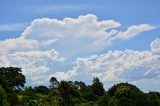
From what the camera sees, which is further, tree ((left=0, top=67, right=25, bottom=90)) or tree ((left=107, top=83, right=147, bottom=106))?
tree ((left=0, top=67, right=25, bottom=90))

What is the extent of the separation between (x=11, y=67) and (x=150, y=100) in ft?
218

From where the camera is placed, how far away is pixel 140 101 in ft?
504

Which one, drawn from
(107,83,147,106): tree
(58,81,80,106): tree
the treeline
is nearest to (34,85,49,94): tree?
the treeline

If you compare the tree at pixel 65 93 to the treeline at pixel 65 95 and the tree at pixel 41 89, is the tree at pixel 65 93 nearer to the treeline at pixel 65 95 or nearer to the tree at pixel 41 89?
the treeline at pixel 65 95

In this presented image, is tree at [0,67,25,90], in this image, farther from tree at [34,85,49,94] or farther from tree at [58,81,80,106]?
tree at [58,81,80,106]

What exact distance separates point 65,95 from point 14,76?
76131 mm

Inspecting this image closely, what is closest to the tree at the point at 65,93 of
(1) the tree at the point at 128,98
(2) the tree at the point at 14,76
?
(1) the tree at the point at 128,98

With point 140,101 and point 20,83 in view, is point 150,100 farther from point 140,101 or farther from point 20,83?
point 20,83

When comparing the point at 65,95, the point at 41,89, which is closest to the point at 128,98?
the point at 65,95

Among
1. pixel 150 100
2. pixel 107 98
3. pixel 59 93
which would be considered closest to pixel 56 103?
pixel 59 93

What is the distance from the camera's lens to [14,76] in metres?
190

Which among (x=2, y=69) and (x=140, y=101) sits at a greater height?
(x=2, y=69)

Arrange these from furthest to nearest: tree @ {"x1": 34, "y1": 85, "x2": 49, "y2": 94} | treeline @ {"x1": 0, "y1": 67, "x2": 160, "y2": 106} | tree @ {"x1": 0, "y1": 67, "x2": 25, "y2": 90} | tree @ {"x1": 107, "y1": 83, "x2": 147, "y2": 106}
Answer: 1. tree @ {"x1": 34, "y1": 85, "x2": 49, "y2": 94}
2. tree @ {"x1": 0, "y1": 67, "x2": 25, "y2": 90}
3. tree @ {"x1": 107, "y1": 83, "x2": 147, "y2": 106}
4. treeline @ {"x1": 0, "y1": 67, "x2": 160, "y2": 106}

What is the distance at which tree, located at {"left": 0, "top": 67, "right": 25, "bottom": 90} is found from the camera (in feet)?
604
